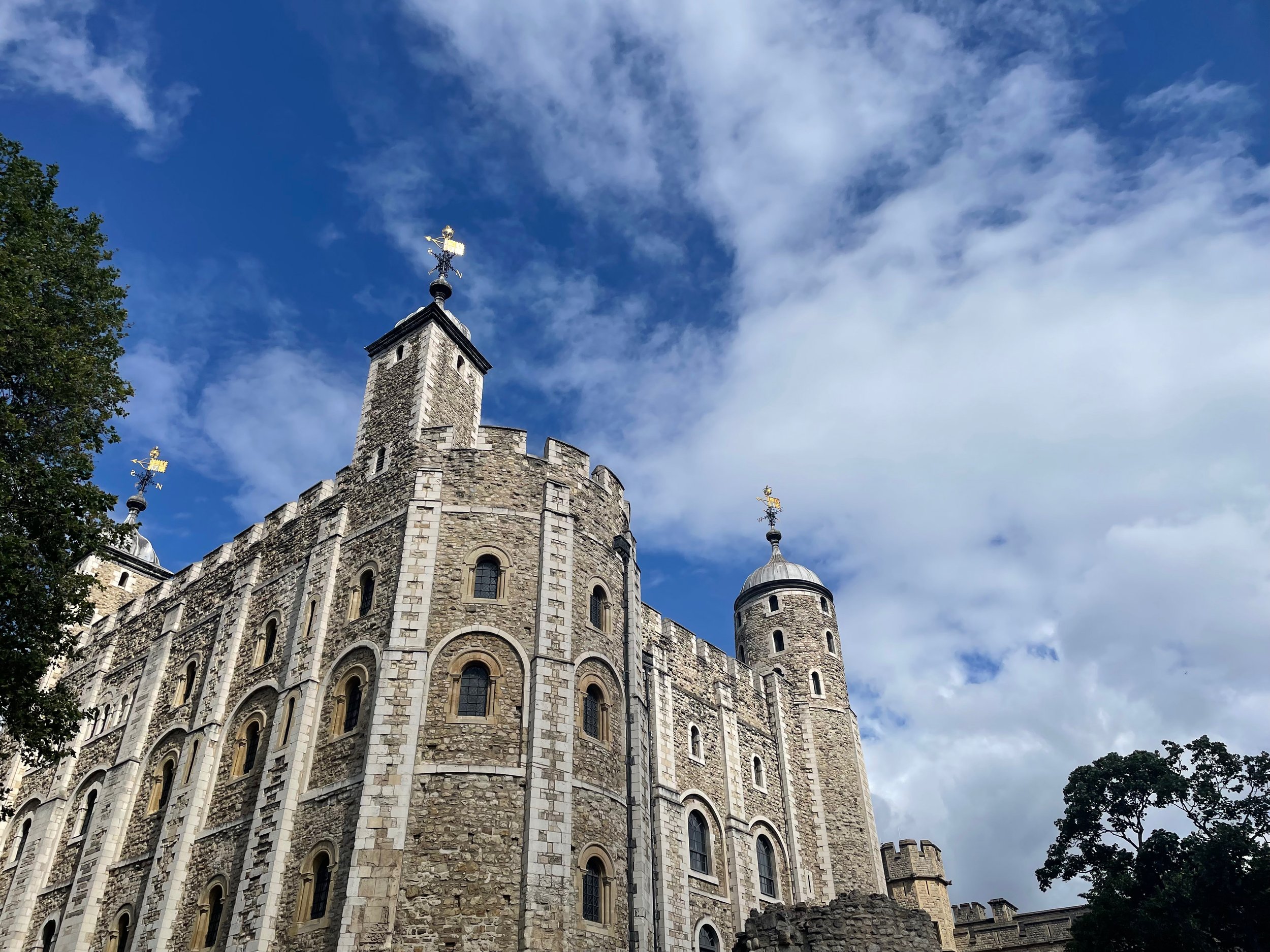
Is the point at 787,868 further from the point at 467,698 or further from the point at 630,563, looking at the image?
the point at 467,698

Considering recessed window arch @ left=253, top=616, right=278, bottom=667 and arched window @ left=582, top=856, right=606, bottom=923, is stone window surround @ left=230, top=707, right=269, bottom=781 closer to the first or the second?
recessed window arch @ left=253, top=616, right=278, bottom=667

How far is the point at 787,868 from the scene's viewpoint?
29109 millimetres

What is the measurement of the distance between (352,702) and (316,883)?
3439 mm

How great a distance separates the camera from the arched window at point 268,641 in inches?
854

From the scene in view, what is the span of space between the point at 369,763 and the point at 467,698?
7.27ft

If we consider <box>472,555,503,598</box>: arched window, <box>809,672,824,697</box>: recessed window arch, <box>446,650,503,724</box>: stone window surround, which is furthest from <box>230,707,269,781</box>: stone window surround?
<box>809,672,824,697</box>: recessed window arch

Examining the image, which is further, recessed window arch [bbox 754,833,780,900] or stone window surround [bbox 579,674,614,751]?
recessed window arch [bbox 754,833,780,900]

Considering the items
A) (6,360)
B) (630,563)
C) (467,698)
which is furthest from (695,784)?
(6,360)

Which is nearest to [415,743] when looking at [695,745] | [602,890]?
[602,890]

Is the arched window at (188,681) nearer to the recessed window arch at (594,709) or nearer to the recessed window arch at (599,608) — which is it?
the recessed window arch at (599,608)

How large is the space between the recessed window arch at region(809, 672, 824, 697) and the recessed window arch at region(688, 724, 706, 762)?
7709 mm

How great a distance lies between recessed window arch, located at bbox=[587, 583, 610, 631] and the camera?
20656 millimetres

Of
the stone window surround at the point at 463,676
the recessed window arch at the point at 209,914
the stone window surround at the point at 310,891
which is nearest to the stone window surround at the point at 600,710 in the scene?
the stone window surround at the point at 463,676

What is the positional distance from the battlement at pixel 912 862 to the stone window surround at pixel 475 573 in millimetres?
20933
